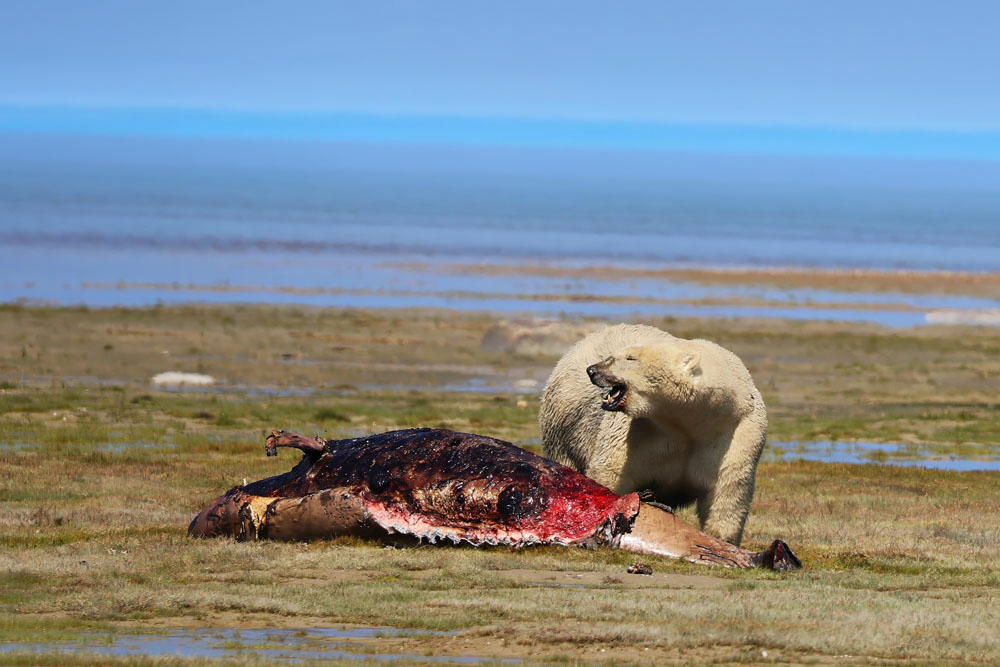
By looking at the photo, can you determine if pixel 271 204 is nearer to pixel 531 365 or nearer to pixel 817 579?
pixel 531 365

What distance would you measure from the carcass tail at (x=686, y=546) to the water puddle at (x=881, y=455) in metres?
10.7

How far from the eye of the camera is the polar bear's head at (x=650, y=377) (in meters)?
12.2

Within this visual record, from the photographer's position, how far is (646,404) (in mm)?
12266

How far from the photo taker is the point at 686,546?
12516mm

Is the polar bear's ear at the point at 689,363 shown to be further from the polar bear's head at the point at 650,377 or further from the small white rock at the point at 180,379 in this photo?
the small white rock at the point at 180,379

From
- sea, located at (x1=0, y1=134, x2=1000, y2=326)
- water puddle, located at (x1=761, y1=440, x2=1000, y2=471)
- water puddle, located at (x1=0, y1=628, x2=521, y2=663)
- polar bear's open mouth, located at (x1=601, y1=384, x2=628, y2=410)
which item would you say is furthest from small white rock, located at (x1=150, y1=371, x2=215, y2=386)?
water puddle, located at (x1=0, y1=628, x2=521, y2=663)

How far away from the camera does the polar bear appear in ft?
40.1

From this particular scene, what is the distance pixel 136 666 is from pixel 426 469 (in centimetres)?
480

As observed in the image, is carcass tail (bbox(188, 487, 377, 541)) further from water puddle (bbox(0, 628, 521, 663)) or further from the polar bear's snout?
water puddle (bbox(0, 628, 521, 663))

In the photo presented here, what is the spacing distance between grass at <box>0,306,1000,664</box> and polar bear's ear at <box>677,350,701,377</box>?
166cm

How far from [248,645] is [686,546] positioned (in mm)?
4608

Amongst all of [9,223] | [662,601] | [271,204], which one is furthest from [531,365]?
[271,204]

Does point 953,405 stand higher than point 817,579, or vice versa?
point 817,579

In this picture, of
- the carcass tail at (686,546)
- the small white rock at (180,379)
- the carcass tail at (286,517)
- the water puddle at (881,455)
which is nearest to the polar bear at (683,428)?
the carcass tail at (686,546)
